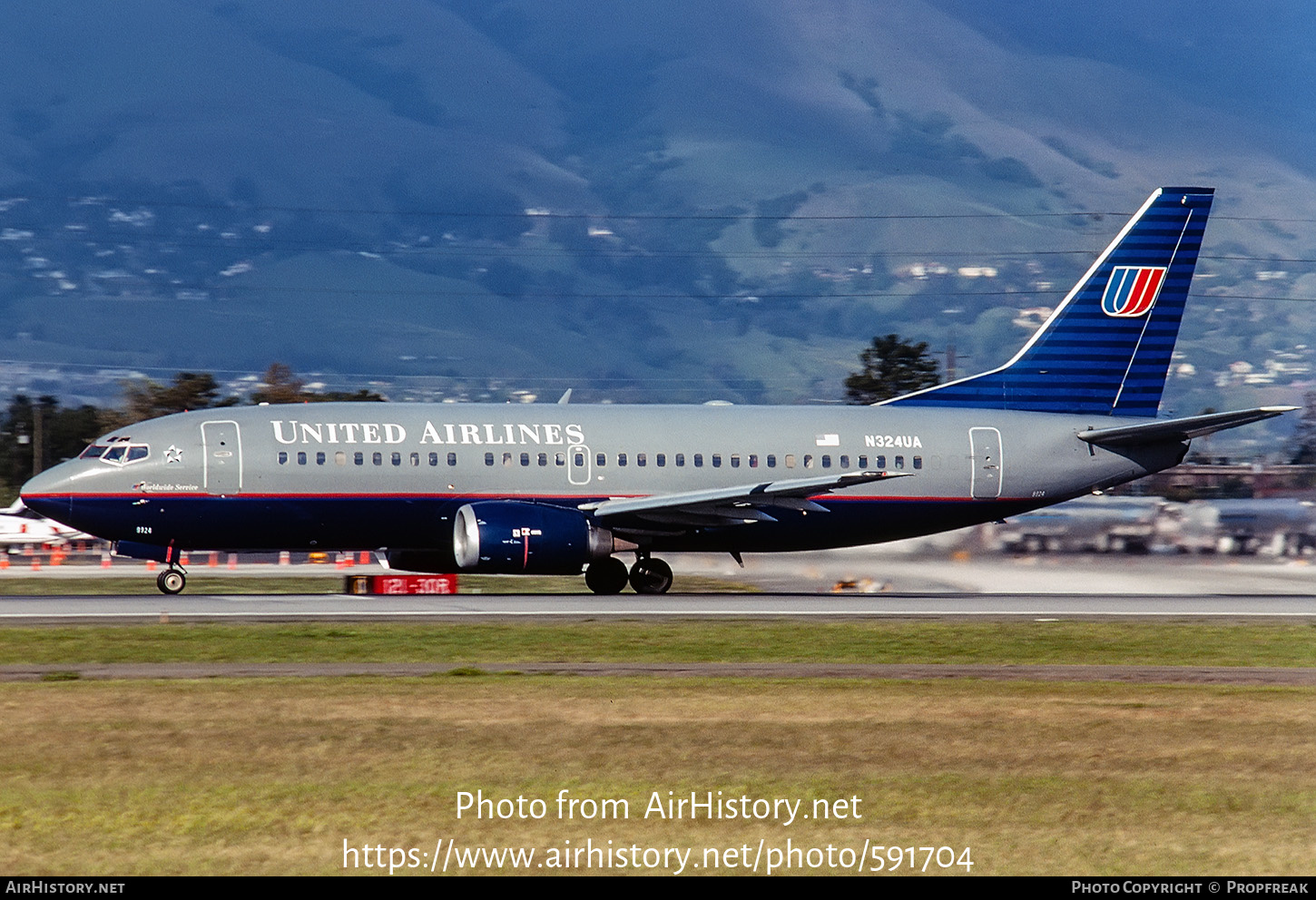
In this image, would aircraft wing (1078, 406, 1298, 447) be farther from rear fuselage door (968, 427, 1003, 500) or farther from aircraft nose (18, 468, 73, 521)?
aircraft nose (18, 468, 73, 521)

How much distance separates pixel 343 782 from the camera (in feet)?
47.0

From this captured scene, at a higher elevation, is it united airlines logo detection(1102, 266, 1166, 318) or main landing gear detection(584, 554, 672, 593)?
united airlines logo detection(1102, 266, 1166, 318)

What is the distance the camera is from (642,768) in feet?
50.3

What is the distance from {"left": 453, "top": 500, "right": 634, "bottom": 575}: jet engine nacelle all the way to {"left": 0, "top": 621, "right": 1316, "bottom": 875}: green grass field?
11.8 m

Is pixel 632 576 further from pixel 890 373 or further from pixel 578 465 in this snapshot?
pixel 890 373

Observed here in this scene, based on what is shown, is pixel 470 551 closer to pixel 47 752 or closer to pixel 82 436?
pixel 47 752

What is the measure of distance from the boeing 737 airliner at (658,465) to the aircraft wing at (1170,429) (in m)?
0.08

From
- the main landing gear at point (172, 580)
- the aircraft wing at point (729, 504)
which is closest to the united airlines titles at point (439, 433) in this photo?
the aircraft wing at point (729, 504)

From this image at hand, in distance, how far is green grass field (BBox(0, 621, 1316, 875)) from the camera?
1228cm

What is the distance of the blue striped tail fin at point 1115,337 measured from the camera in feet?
143

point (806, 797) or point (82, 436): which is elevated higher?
point (82, 436)

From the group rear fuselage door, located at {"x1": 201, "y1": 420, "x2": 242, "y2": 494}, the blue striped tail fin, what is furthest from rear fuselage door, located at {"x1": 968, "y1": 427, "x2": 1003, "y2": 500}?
rear fuselage door, located at {"x1": 201, "y1": 420, "x2": 242, "y2": 494}
